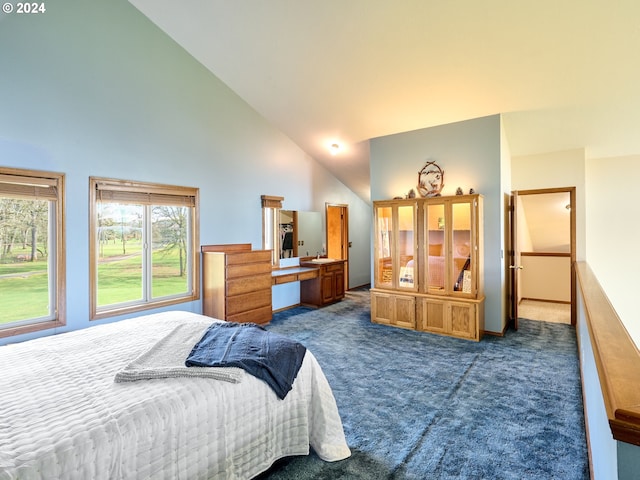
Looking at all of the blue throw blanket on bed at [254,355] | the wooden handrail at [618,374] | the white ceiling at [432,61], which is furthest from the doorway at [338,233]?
the wooden handrail at [618,374]

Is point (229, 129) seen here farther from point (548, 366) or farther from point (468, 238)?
point (548, 366)

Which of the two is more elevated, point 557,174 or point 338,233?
point 557,174

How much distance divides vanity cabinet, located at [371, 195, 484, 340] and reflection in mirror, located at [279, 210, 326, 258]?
68.5 inches

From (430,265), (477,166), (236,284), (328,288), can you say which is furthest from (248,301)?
(477,166)

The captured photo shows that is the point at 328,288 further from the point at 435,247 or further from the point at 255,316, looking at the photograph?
the point at 435,247

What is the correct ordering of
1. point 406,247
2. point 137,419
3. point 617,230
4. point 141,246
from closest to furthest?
point 137,419
point 141,246
point 406,247
point 617,230

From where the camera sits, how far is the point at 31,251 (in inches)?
125

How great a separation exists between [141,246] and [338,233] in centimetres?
421

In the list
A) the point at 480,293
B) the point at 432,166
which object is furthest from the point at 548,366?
the point at 432,166

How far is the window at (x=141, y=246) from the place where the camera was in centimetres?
362

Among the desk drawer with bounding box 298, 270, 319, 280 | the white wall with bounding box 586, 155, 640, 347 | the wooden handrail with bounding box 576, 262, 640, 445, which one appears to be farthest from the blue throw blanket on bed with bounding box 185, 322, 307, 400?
the white wall with bounding box 586, 155, 640, 347

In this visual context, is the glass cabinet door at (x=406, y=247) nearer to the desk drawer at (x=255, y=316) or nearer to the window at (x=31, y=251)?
the desk drawer at (x=255, y=316)

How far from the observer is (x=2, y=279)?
3.05 metres

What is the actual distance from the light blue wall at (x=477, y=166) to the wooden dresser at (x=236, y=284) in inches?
101
